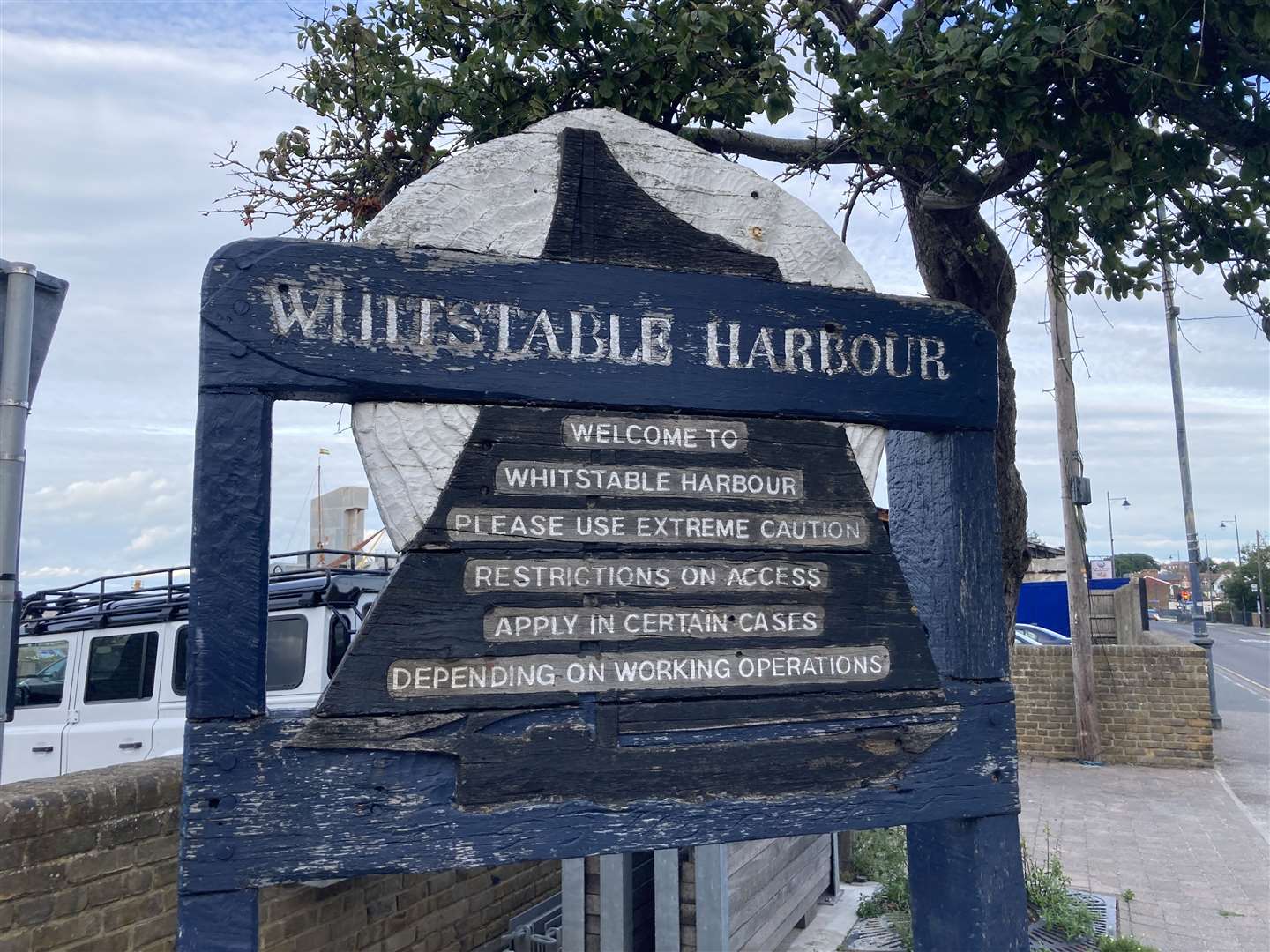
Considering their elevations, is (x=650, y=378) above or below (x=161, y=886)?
above

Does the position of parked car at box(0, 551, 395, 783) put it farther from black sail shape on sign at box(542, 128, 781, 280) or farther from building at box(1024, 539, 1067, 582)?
building at box(1024, 539, 1067, 582)

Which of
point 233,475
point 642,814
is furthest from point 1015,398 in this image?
point 233,475

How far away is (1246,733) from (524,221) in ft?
57.6

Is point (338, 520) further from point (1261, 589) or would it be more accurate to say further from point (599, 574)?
point (1261, 589)

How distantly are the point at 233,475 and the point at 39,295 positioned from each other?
1999mm

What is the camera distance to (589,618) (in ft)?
6.66

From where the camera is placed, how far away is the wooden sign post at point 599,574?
190cm

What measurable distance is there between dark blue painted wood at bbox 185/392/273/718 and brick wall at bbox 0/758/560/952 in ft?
6.14

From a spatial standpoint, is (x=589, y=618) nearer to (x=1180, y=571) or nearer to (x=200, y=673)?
(x=200, y=673)

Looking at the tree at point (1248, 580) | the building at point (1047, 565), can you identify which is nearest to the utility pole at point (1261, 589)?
the tree at point (1248, 580)

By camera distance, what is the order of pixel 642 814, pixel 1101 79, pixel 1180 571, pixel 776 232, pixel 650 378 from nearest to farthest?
pixel 642 814, pixel 650 378, pixel 776 232, pixel 1101 79, pixel 1180 571

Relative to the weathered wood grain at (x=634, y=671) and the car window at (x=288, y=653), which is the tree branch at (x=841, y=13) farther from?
the car window at (x=288, y=653)

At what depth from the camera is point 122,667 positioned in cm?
810

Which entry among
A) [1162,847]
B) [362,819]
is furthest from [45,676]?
[1162,847]
